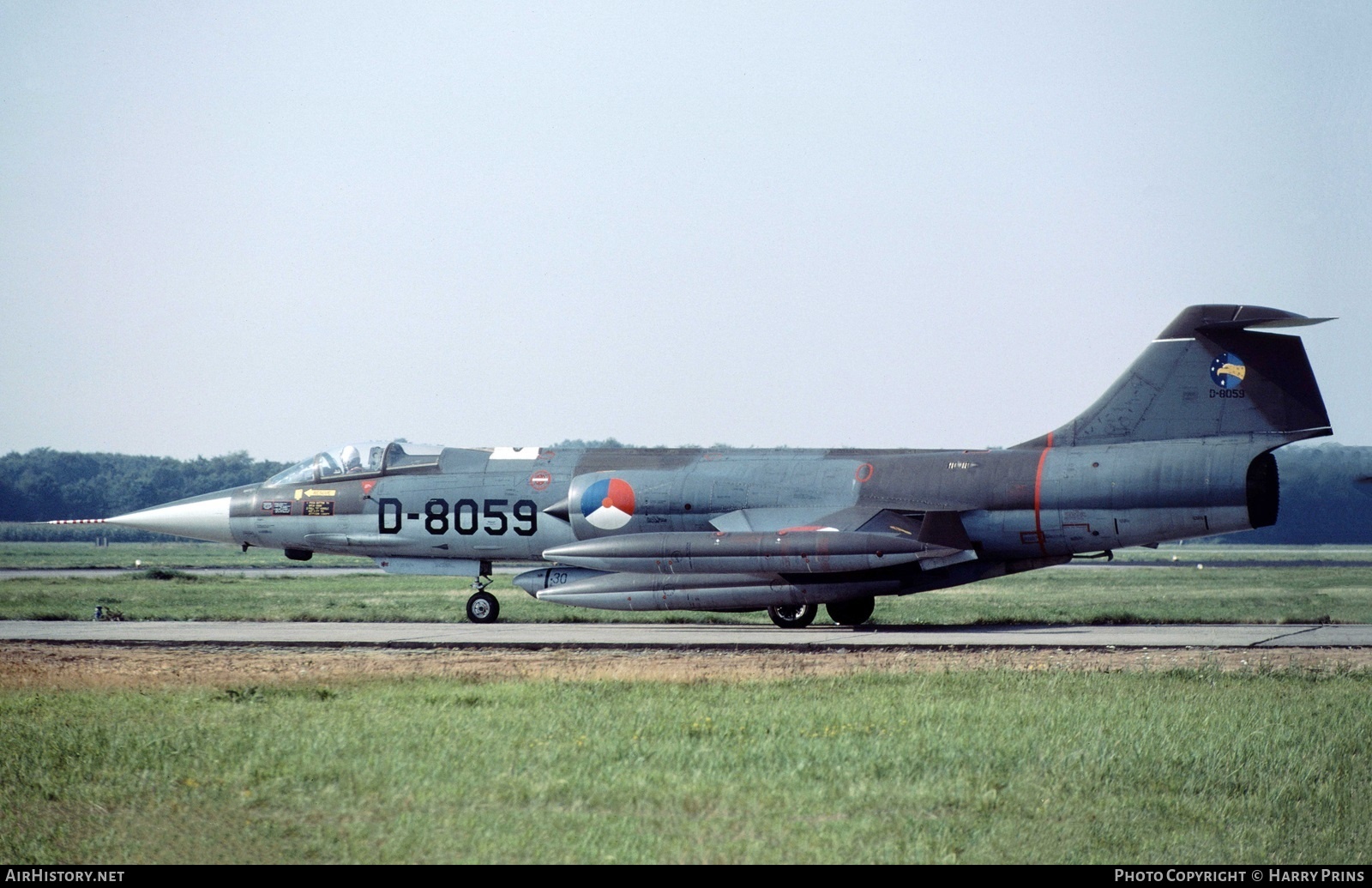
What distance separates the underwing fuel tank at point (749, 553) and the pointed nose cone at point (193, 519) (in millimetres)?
→ 7692

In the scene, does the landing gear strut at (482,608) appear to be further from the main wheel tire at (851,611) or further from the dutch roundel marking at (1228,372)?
the dutch roundel marking at (1228,372)

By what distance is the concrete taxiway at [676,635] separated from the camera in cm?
1784

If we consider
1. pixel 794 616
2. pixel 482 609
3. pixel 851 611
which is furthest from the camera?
pixel 482 609

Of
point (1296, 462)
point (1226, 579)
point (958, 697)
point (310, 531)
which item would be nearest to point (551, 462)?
point (310, 531)

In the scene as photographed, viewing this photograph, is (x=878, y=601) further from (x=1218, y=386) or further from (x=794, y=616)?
(x=1218, y=386)

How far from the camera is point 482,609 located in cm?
2270

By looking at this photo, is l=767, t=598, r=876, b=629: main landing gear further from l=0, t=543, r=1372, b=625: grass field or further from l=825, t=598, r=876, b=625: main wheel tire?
l=0, t=543, r=1372, b=625: grass field

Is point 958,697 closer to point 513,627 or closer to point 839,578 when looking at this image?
point 839,578

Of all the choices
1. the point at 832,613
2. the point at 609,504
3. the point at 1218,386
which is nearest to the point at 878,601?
the point at 832,613

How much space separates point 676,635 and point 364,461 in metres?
7.71

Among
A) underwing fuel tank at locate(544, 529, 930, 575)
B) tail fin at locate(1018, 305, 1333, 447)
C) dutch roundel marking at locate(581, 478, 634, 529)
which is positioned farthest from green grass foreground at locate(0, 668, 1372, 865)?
dutch roundel marking at locate(581, 478, 634, 529)

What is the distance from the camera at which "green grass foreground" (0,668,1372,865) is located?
23.8 ft

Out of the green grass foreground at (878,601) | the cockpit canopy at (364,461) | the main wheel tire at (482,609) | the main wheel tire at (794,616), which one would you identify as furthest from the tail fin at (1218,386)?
the cockpit canopy at (364,461)

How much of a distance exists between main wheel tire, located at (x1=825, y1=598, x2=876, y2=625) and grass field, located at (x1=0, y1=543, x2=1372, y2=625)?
96 centimetres
